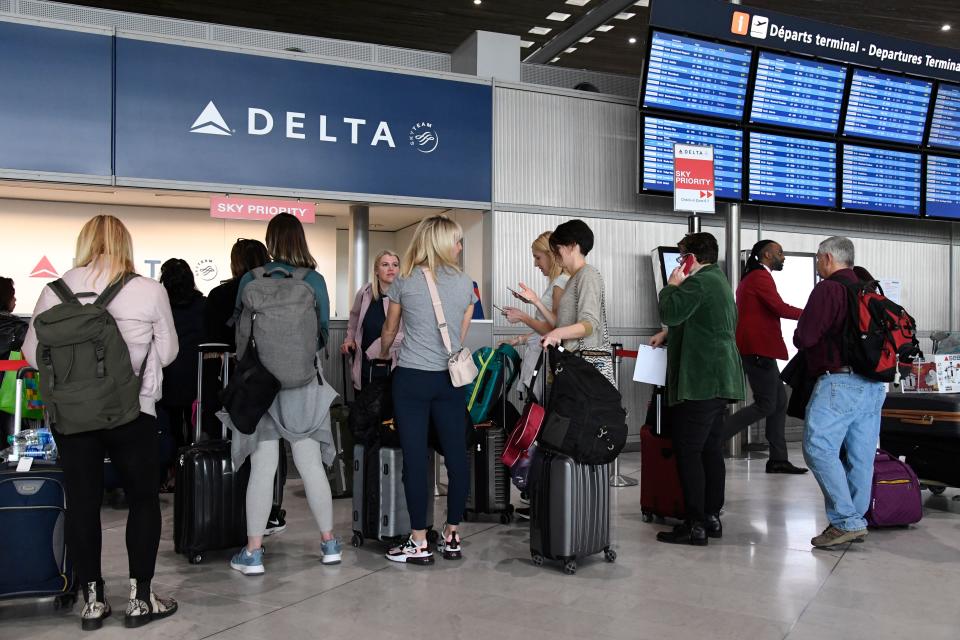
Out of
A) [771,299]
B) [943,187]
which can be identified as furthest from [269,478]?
[943,187]

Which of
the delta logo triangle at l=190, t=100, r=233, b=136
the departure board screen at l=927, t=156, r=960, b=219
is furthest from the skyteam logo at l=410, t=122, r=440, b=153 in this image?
the departure board screen at l=927, t=156, r=960, b=219

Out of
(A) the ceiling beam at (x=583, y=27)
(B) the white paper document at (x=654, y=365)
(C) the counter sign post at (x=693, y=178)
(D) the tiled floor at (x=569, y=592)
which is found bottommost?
(D) the tiled floor at (x=569, y=592)

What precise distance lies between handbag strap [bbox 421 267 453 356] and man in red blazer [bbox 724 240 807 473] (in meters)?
2.72

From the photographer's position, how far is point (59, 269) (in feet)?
21.4

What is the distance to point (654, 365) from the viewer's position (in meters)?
4.61

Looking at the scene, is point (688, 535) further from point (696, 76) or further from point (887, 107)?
point (887, 107)

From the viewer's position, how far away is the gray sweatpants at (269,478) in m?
3.58

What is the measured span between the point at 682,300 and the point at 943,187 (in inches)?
214

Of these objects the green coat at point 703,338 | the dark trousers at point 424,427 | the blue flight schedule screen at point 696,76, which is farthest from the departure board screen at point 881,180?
the dark trousers at point 424,427

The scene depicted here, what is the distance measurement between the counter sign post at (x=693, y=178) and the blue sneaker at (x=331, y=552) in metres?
3.59

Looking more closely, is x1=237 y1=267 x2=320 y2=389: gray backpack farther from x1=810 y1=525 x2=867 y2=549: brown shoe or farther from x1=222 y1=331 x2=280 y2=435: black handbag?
x1=810 y1=525 x2=867 y2=549: brown shoe

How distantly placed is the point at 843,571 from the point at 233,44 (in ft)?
16.0

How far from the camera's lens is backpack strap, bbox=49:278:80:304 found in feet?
9.52

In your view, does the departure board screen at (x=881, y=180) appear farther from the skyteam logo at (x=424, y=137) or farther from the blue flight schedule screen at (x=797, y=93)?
the skyteam logo at (x=424, y=137)
